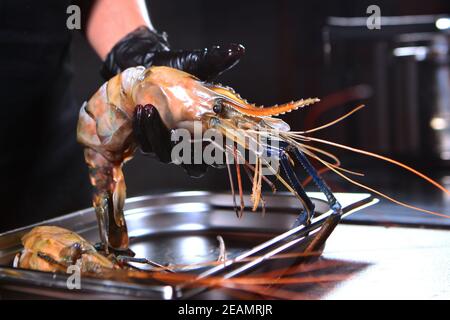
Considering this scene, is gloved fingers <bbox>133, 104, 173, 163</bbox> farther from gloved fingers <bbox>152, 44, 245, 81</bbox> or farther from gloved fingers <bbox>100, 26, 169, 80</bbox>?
gloved fingers <bbox>100, 26, 169, 80</bbox>

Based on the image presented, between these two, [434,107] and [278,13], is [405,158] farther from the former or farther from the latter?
[278,13]

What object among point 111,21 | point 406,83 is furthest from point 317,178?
point 406,83

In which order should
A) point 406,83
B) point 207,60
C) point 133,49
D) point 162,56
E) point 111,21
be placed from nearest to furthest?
point 207,60 < point 162,56 < point 133,49 < point 111,21 < point 406,83

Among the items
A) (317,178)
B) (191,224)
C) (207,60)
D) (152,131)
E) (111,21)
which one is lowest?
(191,224)

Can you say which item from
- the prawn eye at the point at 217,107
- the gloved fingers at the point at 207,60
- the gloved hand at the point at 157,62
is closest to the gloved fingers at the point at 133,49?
the gloved hand at the point at 157,62

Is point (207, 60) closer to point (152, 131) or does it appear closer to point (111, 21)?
point (152, 131)

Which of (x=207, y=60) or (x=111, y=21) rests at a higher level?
(x=111, y=21)
